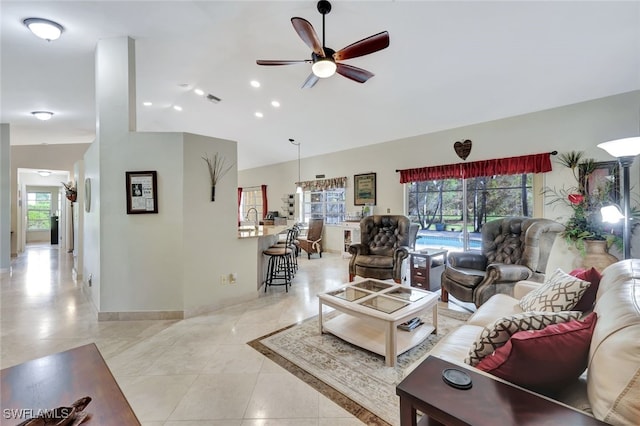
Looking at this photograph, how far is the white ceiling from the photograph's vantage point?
279 centimetres

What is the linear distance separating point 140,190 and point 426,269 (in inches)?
154

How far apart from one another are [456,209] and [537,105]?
2086 millimetres

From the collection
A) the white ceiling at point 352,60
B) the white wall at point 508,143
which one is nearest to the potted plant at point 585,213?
the white wall at point 508,143

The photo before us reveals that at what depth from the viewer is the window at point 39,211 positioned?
9.74 m

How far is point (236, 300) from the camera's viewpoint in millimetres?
3617

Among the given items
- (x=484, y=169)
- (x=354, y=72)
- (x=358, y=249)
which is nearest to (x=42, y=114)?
(x=354, y=72)

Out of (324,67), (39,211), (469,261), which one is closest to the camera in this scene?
(324,67)

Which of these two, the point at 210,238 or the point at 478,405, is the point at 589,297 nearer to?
the point at 478,405

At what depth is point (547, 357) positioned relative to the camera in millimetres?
1040

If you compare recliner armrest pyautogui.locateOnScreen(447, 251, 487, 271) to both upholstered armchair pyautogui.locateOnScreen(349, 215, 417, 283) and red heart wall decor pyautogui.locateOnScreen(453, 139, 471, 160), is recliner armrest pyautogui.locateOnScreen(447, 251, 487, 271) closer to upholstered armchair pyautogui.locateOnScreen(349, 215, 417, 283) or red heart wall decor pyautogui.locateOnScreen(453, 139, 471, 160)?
upholstered armchair pyautogui.locateOnScreen(349, 215, 417, 283)

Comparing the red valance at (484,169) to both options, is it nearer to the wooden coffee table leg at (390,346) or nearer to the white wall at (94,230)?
the wooden coffee table leg at (390,346)

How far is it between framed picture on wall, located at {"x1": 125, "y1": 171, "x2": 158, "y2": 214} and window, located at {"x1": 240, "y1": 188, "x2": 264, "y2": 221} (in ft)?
21.4

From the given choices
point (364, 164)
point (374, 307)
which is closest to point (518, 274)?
point (374, 307)

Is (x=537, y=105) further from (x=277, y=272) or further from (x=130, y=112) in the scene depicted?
(x=130, y=112)
